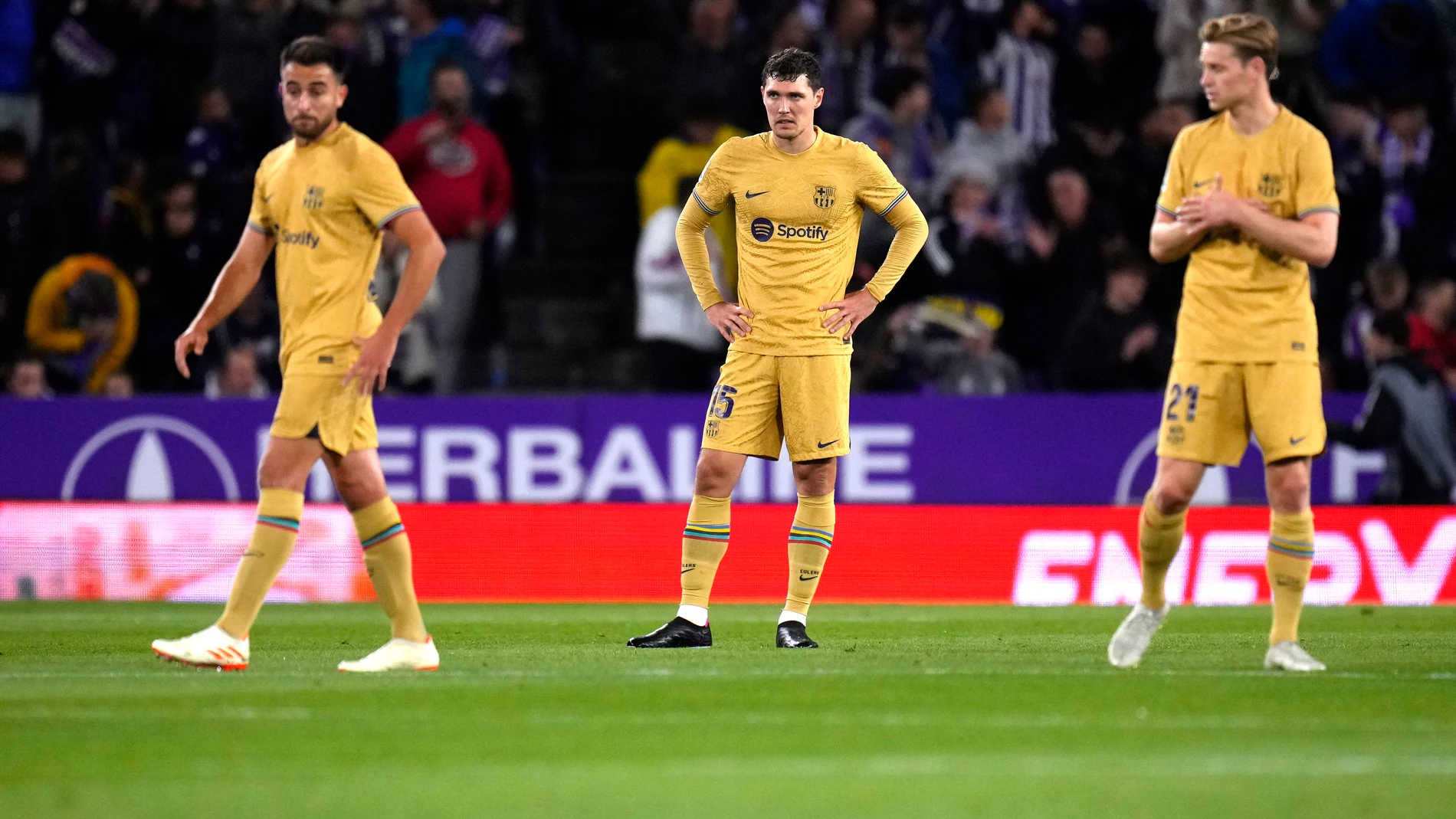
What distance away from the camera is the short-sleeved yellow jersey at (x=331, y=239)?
7.89 m

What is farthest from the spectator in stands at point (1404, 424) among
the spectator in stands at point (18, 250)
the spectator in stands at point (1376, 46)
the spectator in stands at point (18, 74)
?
the spectator in stands at point (18, 74)

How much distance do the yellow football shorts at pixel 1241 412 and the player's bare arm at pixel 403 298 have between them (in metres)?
2.75

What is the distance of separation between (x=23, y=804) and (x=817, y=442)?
4582 mm

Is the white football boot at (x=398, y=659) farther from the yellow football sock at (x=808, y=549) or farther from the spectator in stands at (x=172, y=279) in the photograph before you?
the spectator in stands at (x=172, y=279)

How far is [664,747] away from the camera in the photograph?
245 inches

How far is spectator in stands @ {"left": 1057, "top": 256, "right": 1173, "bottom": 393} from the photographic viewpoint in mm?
15336

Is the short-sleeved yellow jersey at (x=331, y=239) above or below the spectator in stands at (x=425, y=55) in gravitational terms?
below

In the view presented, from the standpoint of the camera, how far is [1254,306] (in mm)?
7965

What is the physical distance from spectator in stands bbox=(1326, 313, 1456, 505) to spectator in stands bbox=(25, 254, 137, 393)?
8.80 meters

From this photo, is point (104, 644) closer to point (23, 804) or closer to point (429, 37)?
point (23, 804)

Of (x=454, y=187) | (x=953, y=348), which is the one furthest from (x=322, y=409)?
(x=454, y=187)

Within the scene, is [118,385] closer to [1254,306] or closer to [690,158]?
[690,158]

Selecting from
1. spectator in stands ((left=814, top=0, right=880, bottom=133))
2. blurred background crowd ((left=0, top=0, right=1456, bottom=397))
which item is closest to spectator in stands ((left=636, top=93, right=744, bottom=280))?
blurred background crowd ((left=0, top=0, right=1456, bottom=397))

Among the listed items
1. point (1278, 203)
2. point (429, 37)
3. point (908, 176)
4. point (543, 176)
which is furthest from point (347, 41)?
point (1278, 203)
